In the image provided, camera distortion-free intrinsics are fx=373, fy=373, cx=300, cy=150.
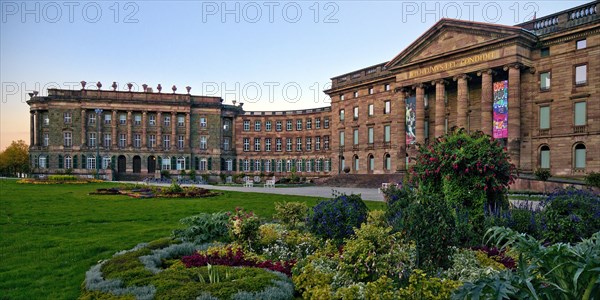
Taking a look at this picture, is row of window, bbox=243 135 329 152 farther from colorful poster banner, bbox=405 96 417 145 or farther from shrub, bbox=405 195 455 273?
shrub, bbox=405 195 455 273

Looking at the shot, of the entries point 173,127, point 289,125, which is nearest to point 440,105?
point 289,125

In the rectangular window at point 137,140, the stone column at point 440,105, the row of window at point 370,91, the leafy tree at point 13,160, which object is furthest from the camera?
the leafy tree at point 13,160

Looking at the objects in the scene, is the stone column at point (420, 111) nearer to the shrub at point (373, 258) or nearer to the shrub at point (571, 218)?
the shrub at point (571, 218)

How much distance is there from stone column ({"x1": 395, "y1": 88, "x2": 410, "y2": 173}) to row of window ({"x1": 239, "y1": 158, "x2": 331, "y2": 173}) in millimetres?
22809

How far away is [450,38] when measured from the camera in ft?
127

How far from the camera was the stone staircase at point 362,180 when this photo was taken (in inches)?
1727

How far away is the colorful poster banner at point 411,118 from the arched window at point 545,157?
1233 cm

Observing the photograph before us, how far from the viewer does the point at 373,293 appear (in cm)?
503

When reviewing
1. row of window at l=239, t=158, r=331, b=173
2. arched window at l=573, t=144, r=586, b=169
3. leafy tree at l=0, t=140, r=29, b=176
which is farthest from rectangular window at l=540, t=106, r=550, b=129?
leafy tree at l=0, t=140, r=29, b=176

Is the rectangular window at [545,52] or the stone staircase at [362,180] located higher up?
the rectangular window at [545,52]

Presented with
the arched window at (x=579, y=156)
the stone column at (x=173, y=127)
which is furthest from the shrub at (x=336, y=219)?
the stone column at (x=173, y=127)

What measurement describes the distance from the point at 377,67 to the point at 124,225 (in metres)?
43.1

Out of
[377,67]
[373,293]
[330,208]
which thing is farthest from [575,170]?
[373,293]

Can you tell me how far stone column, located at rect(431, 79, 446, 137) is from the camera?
39.8m
